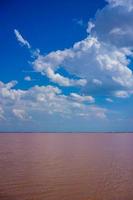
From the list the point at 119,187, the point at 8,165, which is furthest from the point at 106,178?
the point at 8,165

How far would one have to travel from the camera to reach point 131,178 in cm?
2242

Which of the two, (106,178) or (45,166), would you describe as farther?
(45,166)

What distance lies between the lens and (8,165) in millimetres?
28156

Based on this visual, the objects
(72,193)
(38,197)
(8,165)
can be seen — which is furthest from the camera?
(8,165)

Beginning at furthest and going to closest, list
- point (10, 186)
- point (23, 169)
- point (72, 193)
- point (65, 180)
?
point (23, 169), point (65, 180), point (10, 186), point (72, 193)

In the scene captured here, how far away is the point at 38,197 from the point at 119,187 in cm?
595

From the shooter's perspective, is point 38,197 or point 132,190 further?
point 132,190

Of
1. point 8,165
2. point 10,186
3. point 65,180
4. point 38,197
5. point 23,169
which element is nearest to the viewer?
point 38,197

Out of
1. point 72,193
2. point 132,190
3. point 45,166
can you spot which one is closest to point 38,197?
point 72,193

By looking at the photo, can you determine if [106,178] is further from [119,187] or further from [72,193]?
[72,193]

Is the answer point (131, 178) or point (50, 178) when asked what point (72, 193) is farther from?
point (131, 178)

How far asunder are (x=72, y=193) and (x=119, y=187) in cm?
364

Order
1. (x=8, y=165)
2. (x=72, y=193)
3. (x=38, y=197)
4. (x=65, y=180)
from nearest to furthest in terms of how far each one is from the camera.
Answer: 1. (x=38, y=197)
2. (x=72, y=193)
3. (x=65, y=180)
4. (x=8, y=165)

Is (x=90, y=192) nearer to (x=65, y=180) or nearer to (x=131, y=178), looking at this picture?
(x=65, y=180)
